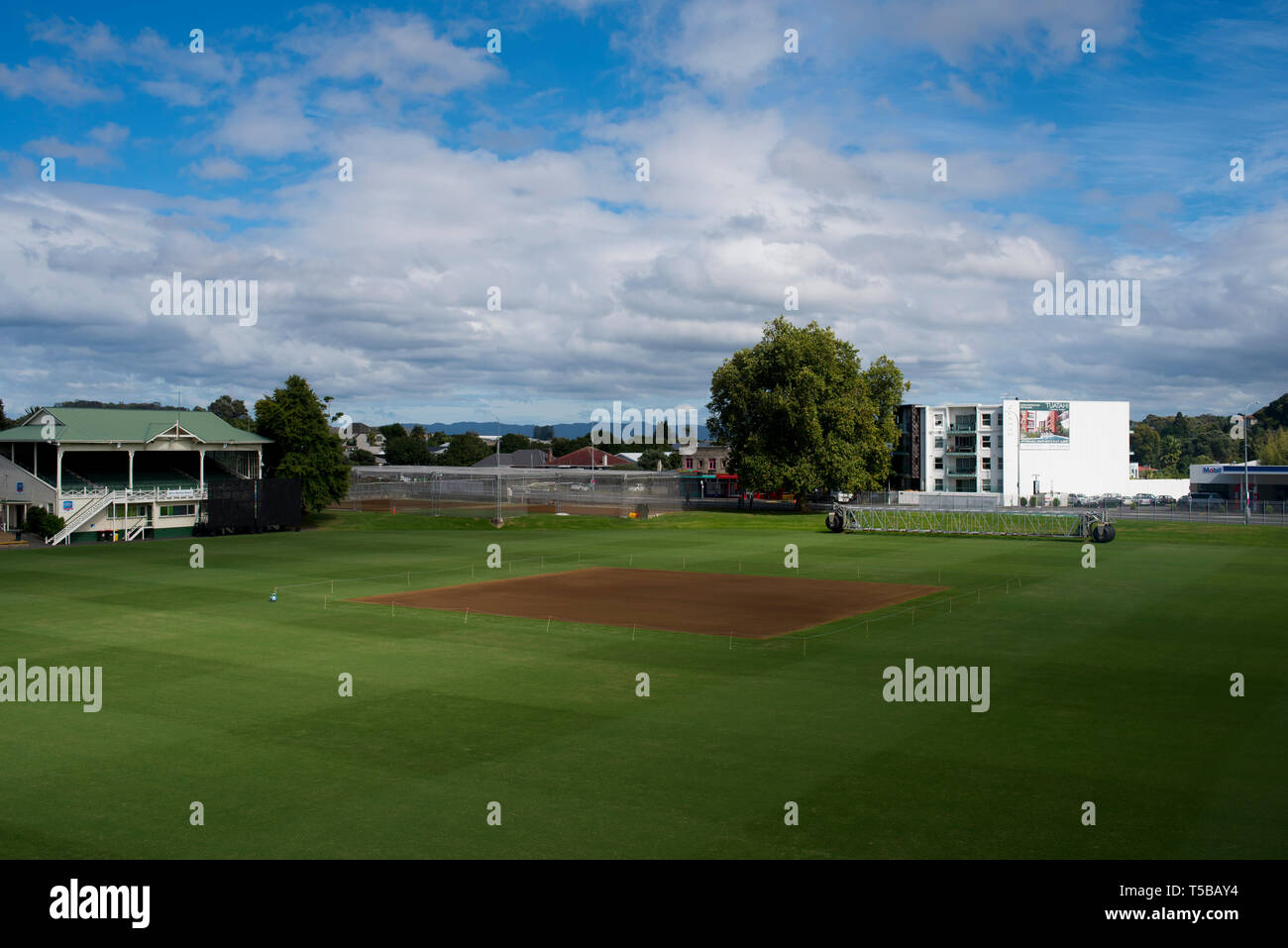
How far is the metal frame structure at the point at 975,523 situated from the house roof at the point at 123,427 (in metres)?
52.2

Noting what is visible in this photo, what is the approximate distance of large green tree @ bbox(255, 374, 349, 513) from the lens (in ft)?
284

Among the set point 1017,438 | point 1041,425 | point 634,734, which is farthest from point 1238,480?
point 634,734

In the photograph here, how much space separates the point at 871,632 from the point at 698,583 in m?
15.3

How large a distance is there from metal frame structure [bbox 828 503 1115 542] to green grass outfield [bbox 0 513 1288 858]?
2904 centimetres

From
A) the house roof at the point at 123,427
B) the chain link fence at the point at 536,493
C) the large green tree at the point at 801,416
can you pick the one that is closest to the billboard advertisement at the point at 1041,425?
the large green tree at the point at 801,416

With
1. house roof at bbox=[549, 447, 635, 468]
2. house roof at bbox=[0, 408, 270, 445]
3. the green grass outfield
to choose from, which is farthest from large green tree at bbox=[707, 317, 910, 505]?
house roof at bbox=[549, 447, 635, 468]

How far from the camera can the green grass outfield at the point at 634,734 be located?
16.6 meters

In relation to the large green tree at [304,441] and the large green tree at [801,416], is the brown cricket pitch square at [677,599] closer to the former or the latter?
the large green tree at [304,441]

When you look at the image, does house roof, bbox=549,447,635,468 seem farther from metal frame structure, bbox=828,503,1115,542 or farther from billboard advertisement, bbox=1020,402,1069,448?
metal frame structure, bbox=828,503,1115,542

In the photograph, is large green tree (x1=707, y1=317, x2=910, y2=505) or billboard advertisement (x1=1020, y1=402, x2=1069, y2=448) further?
billboard advertisement (x1=1020, y1=402, x2=1069, y2=448)

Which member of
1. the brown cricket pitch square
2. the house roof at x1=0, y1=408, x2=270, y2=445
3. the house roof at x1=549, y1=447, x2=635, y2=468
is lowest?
the brown cricket pitch square

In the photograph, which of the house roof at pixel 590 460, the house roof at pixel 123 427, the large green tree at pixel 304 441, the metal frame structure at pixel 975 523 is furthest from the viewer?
the house roof at pixel 590 460
